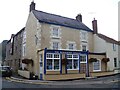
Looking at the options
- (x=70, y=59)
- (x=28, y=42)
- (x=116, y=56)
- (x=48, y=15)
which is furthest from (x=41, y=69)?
(x=116, y=56)

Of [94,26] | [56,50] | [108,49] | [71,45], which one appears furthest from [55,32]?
[108,49]

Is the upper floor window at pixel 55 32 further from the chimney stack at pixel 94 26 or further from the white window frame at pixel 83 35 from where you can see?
the chimney stack at pixel 94 26

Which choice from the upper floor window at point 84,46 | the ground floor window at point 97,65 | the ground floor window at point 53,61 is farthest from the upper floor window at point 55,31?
the ground floor window at point 97,65

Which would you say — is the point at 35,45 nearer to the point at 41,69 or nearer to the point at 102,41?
the point at 41,69

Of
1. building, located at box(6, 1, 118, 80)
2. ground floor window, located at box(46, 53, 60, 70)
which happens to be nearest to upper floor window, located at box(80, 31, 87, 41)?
building, located at box(6, 1, 118, 80)

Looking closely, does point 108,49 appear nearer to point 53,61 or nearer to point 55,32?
point 55,32

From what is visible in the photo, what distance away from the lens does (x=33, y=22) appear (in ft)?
84.8

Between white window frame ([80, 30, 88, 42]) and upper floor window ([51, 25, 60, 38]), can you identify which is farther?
white window frame ([80, 30, 88, 42])

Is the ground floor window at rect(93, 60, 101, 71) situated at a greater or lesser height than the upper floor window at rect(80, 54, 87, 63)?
lesser

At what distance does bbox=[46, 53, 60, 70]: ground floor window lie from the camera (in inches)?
813

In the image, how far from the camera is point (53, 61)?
20.9m

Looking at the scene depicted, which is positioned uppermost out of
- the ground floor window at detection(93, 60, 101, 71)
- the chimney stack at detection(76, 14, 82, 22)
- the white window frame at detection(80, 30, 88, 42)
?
the chimney stack at detection(76, 14, 82, 22)

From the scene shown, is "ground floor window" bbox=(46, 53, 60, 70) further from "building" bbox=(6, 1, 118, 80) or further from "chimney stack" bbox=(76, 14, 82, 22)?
"chimney stack" bbox=(76, 14, 82, 22)

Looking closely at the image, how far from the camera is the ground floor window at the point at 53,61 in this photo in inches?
813
